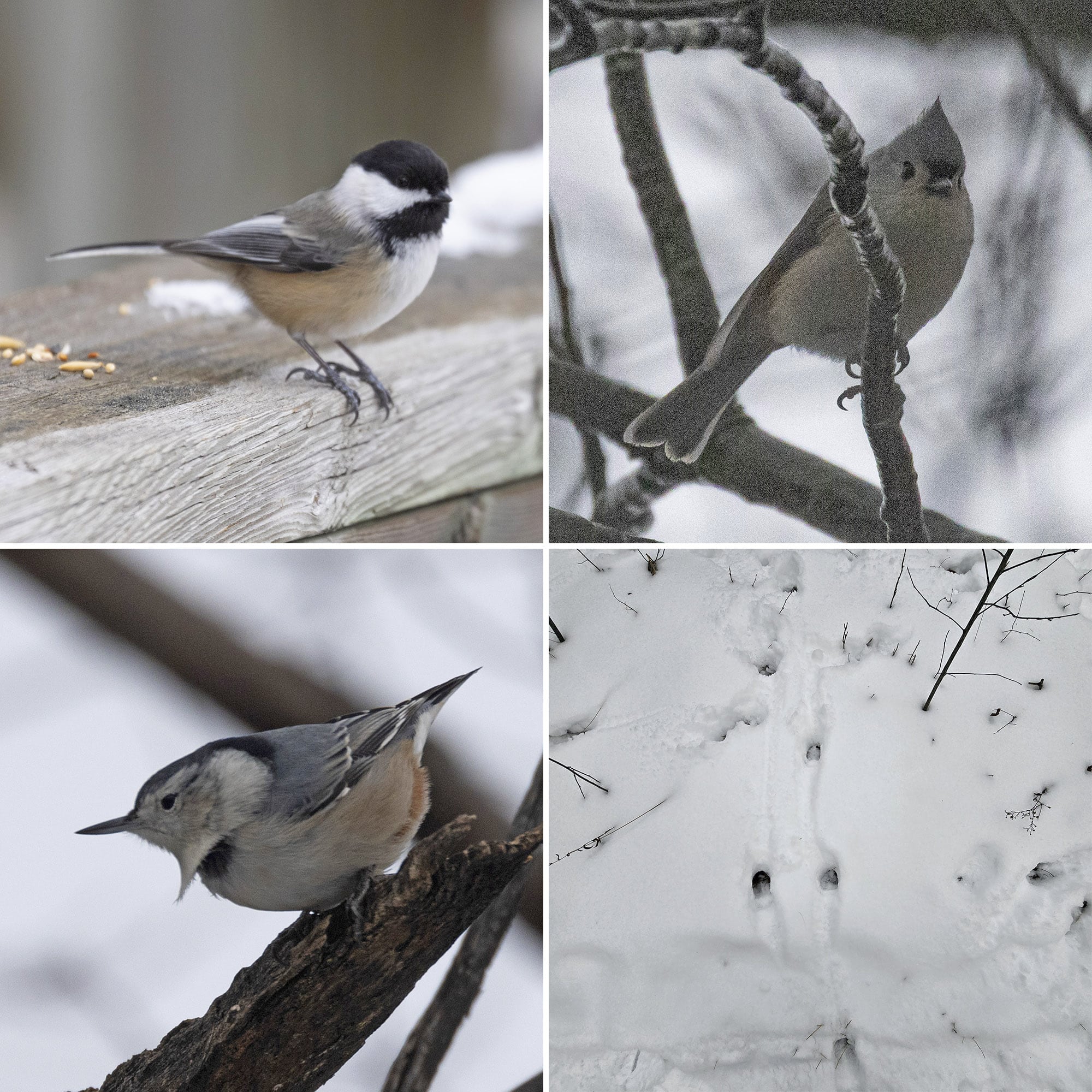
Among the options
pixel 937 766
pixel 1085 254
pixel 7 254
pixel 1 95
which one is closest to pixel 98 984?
pixel 937 766

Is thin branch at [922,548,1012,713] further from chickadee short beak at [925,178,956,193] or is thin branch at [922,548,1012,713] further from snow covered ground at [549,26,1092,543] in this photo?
chickadee short beak at [925,178,956,193]

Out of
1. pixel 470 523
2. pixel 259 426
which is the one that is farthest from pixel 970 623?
pixel 259 426

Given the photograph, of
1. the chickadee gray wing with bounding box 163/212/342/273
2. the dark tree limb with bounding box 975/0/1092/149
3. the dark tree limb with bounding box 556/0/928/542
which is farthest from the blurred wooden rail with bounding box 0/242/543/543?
the dark tree limb with bounding box 975/0/1092/149

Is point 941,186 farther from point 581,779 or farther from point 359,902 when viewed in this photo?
point 359,902

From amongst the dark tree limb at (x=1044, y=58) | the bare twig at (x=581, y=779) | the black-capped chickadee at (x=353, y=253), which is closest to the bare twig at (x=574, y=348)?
the black-capped chickadee at (x=353, y=253)

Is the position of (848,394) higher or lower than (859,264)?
lower

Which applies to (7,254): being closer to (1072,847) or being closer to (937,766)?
(937,766)
